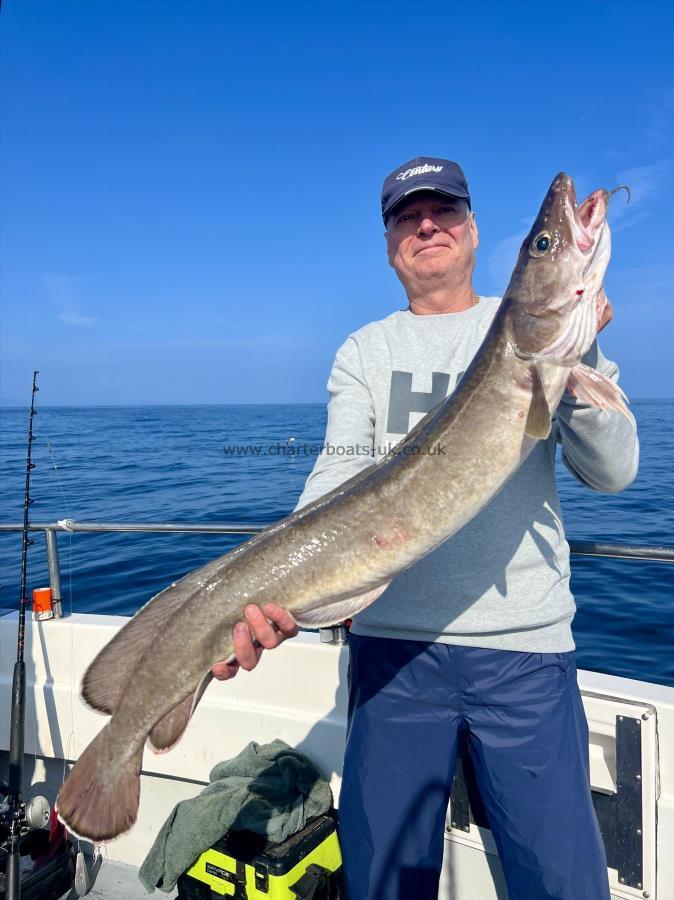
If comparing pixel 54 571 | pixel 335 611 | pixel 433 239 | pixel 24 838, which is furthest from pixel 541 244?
pixel 24 838

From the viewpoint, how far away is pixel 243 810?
339 cm

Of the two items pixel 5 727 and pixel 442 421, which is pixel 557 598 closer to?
pixel 442 421

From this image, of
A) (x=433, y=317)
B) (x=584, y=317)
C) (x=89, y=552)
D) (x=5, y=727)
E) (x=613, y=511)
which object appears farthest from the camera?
(x=613, y=511)

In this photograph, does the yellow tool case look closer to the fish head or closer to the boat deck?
the boat deck

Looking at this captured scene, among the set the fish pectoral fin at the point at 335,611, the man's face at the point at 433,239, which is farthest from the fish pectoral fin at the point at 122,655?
the man's face at the point at 433,239

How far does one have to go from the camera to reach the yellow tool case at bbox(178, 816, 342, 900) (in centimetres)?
312

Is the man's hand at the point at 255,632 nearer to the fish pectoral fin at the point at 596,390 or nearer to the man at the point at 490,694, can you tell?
the man at the point at 490,694

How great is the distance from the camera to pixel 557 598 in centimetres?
253

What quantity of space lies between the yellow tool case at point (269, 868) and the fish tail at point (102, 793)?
1.16m

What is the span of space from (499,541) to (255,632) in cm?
105

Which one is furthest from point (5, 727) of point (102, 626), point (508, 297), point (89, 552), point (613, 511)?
point (613, 511)

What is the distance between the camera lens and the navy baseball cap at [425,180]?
2.93m

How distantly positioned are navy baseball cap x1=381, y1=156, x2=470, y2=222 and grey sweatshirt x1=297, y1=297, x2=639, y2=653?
668 mm

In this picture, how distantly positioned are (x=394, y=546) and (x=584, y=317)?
3.60ft
